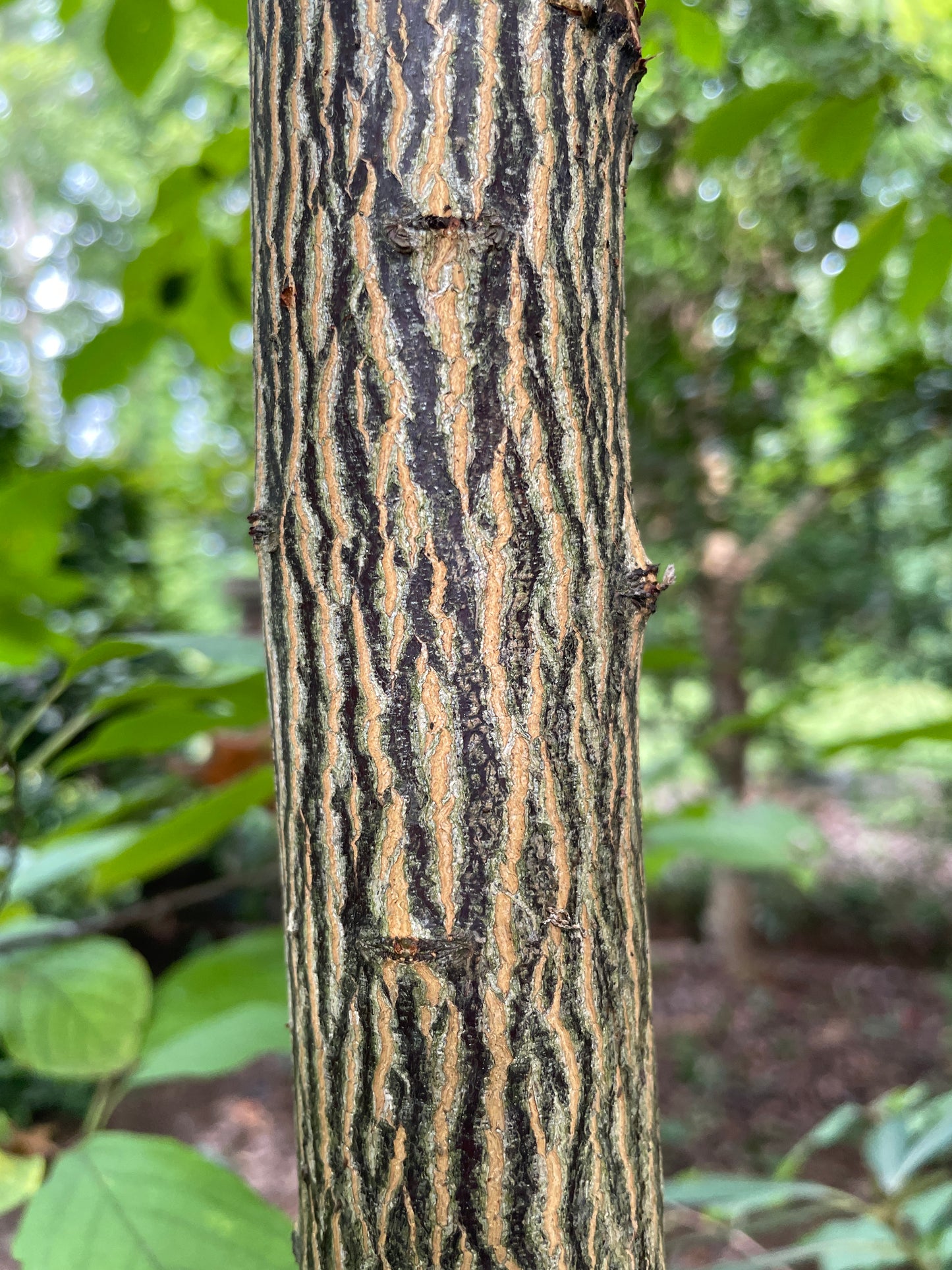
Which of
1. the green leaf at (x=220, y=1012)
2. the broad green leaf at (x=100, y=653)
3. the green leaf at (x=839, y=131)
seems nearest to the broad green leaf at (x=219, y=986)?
the green leaf at (x=220, y=1012)

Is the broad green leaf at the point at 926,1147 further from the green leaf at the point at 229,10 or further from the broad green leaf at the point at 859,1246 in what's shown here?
the green leaf at the point at 229,10

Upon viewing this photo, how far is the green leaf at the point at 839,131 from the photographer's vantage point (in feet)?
4.09

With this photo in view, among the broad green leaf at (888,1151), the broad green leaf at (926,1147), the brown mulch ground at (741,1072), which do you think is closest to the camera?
the broad green leaf at (926,1147)

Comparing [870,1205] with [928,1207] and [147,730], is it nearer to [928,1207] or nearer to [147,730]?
[928,1207]

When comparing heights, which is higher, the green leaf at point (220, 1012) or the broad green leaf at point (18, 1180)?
the green leaf at point (220, 1012)

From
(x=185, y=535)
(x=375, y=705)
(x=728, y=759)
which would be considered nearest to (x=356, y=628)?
(x=375, y=705)

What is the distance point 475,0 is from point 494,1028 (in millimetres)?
660

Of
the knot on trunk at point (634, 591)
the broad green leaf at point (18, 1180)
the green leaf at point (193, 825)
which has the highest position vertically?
the knot on trunk at point (634, 591)

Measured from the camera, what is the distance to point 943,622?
20.0 feet

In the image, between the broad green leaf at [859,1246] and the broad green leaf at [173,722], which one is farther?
the broad green leaf at [859,1246]

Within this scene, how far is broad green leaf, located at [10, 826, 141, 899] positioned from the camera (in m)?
1.15

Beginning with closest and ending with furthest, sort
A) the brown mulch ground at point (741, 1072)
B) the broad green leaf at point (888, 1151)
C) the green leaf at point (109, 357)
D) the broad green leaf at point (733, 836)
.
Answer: the broad green leaf at point (733, 836)
the green leaf at point (109, 357)
the broad green leaf at point (888, 1151)
the brown mulch ground at point (741, 1072)

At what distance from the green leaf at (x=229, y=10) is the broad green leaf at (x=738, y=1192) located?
5.37 feet

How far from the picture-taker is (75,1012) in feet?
3.02
